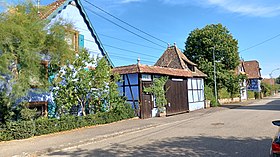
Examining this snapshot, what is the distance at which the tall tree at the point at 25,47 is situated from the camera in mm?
11555

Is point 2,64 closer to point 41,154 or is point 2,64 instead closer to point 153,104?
point 41,154

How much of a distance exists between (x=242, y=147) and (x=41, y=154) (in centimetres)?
688

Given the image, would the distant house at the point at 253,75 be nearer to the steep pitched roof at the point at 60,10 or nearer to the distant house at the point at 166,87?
the distant house at the point at 166,87

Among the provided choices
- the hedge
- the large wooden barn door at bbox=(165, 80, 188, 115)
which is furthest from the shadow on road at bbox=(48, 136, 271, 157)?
the large wooden barn door at bbox=(165, 80, 188, 115)

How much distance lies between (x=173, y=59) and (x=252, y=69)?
48081 millimetres

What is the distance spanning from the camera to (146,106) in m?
21.1

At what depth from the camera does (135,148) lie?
969 cm

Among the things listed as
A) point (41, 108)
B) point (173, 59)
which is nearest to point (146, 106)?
point (41, 108)

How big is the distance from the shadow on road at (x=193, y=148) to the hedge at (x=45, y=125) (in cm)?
351

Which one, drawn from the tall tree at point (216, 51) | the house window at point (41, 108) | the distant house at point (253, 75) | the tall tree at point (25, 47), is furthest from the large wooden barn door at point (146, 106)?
the distant house at point (253, 75)

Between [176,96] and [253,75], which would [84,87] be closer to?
[176,96]

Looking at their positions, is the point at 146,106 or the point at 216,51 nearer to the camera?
the point at 146,106

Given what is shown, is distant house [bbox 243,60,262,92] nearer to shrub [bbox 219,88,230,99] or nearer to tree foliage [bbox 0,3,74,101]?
shrub [bbox 219,88,230,99]

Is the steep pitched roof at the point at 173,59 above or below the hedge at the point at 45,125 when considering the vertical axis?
above
